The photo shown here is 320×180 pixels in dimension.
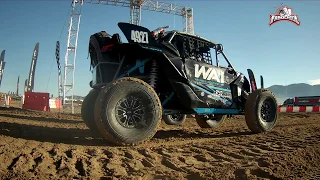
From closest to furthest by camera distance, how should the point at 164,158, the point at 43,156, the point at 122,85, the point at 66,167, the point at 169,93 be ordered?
1. the point at 66,167
2. the point at 43,156
3. the point at 164,158
4. the point at 122,85
5. the point at 169,93

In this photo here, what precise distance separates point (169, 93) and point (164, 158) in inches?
77.5

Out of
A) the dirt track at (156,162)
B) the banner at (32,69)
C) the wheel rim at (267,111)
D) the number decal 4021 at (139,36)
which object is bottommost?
the dirt track at (156,162)

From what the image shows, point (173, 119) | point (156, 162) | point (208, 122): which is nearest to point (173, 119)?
point (173, 119)

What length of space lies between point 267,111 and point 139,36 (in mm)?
3850

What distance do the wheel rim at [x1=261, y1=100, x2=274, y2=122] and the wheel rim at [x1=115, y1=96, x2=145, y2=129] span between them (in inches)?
138

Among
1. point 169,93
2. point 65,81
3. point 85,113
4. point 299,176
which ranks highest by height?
point 65,81

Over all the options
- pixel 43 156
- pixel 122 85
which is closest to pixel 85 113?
pixel 122 85

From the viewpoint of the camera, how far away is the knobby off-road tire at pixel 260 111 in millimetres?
5656

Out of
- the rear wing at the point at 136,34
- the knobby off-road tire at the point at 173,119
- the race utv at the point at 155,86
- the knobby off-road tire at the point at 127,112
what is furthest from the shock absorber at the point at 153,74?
the knobby off-road tire at the point at 173,119

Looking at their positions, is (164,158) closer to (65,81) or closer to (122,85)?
(122,85)

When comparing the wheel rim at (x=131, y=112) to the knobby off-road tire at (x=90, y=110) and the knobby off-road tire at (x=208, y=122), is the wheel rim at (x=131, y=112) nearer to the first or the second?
the knobby off-road tire at (x=90, y=110)

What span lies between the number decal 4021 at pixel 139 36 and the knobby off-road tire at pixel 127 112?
2.79 feet

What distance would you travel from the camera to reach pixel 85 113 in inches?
208

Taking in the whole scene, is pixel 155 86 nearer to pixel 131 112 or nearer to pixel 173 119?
pixel 131 112
